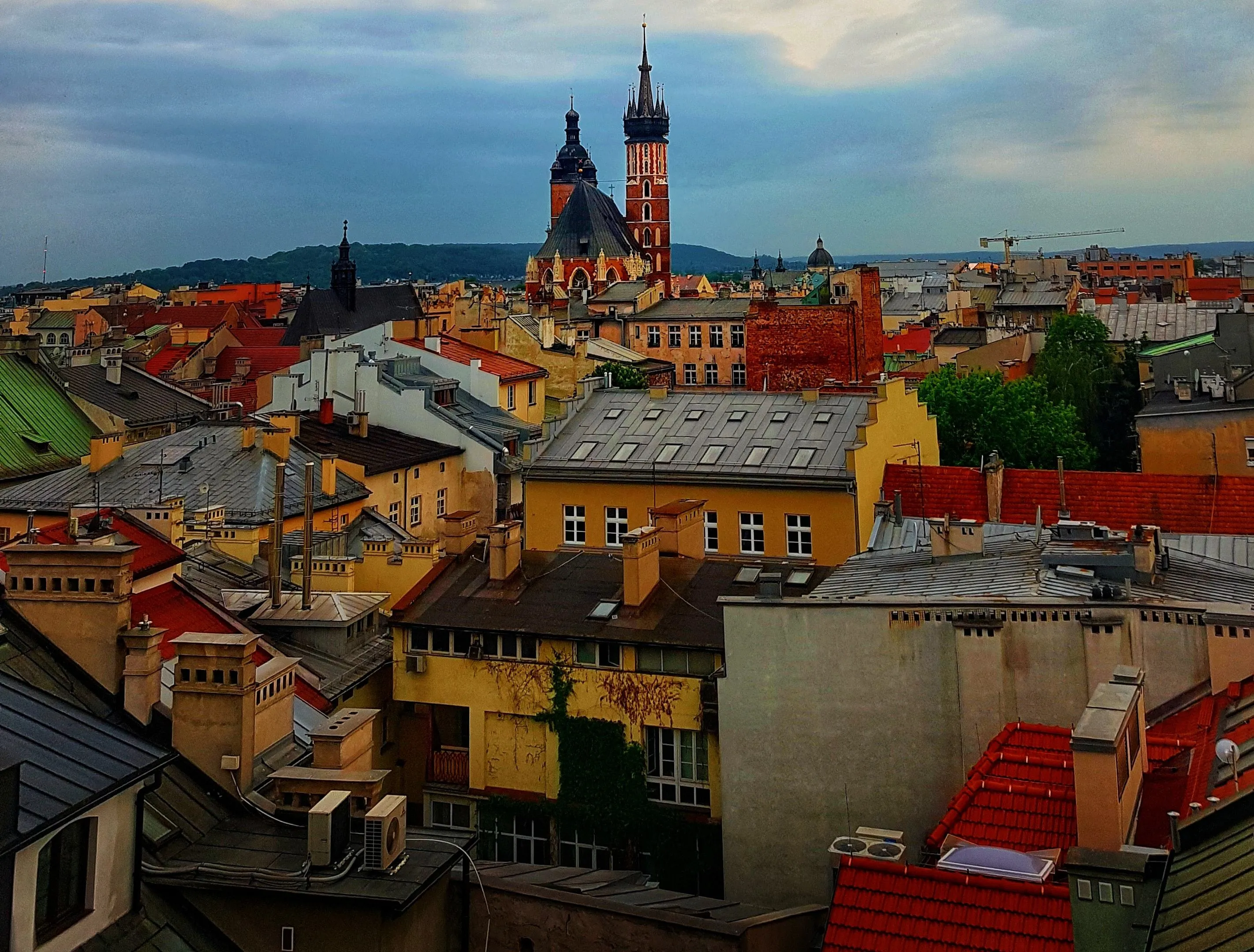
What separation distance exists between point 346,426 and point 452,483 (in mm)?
4320

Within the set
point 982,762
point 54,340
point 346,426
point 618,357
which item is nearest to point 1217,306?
point 618,357

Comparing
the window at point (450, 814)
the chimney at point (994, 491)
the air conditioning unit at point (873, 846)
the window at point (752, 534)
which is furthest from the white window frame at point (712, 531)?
the air conditioning unit at point (873, 846)

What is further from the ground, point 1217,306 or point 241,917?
point 1217,306

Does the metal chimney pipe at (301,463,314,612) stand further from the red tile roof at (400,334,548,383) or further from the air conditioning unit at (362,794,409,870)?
the red tile roof at (400,334,548,383)

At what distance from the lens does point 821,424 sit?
117ft

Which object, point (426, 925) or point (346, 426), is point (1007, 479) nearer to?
point (346, 426)

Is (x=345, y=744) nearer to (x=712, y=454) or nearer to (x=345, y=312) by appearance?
(x=712, y=454)

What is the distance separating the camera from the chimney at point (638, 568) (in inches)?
990

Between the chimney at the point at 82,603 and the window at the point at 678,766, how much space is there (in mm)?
11137

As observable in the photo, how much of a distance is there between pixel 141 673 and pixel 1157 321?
7008 centimetres

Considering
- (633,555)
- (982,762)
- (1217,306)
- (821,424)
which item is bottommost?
(982,762)

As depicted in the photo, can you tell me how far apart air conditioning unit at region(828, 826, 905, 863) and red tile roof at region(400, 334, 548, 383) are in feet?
133

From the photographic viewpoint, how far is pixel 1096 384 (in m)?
62.2

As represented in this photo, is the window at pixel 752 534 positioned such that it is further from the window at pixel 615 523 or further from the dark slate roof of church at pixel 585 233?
the dark slate roof of church at pixel 585 233
